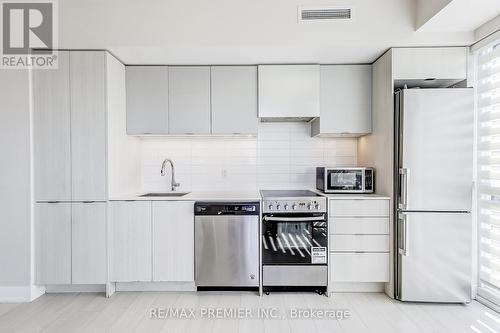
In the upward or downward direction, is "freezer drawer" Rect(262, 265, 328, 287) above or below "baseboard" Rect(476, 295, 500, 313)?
above

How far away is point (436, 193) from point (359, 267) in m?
0.94

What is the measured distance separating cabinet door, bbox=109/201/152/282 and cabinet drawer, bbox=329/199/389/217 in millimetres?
1742

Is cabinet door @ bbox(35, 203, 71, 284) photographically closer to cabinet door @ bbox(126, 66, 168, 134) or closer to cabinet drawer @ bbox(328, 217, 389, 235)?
cabinet door @ bbox(126, 66, 168, 134)

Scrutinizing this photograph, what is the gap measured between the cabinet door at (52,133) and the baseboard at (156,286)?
99 centimetres

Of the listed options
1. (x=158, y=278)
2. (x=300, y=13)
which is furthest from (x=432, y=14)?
(x=158, y=278)

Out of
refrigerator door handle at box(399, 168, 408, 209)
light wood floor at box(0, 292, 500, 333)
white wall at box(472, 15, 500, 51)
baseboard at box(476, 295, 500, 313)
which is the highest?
white wall at box(472, 15, 500, 51)

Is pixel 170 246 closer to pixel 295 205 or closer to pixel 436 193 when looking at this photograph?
pixel 295 205

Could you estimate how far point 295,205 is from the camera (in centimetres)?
270

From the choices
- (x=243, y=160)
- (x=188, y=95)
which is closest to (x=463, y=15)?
(x=243, y=160)

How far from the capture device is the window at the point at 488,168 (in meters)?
2.44

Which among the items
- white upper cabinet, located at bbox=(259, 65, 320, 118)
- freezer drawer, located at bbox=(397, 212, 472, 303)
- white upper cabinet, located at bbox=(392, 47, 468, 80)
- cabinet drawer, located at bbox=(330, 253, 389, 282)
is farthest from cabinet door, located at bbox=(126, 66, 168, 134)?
freezer drawer, located at bbox=(397, 212, 472, 303)

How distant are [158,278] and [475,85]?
3.39m

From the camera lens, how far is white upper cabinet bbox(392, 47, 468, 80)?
258 centimetres

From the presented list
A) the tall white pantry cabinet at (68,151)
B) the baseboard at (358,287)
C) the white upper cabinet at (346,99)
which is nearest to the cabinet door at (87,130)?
the tall white pantry cabinet at (68,151)
